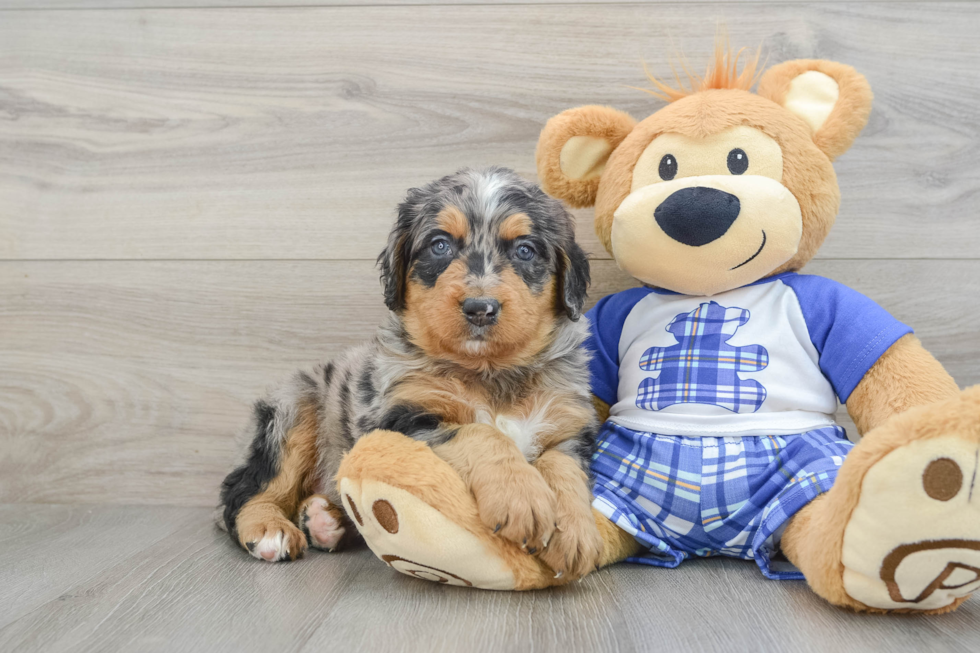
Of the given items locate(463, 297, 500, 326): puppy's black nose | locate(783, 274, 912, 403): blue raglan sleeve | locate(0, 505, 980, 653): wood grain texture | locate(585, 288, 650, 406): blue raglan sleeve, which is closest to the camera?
locate(0, 505, 980, 653): wood grain texture

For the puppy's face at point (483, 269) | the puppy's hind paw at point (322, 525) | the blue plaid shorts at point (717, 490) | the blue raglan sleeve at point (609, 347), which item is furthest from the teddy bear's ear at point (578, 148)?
the puppy's hind paw at point (322, 525)

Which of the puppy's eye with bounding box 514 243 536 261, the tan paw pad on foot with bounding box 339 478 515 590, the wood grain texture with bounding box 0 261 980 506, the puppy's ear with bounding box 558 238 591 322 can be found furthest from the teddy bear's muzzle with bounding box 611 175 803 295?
the wood grain texture with bounding box 0 261 980 506

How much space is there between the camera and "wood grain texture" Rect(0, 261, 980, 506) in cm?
254

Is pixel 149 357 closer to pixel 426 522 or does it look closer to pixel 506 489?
pixel 426 522

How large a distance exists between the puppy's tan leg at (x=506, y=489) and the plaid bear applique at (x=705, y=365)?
0.49 metres

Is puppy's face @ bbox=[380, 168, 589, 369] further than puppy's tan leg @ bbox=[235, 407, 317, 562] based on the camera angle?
No

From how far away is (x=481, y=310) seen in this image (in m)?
1.64

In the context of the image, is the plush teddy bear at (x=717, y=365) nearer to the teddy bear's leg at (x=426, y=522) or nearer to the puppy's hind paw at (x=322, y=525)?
the teddy bear's leg at (x=426, y=522)

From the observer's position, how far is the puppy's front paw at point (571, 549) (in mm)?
1558

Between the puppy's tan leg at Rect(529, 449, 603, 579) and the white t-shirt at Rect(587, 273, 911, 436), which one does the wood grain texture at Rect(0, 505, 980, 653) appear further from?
the white t-shirt at Rect(587, 273, 911, 436)

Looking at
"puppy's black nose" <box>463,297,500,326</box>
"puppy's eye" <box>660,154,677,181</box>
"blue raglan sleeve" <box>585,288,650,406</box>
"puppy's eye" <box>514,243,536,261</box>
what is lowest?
"blue raglan sleeve" <box>585,288,650,406</box>

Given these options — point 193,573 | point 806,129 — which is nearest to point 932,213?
point 806,129

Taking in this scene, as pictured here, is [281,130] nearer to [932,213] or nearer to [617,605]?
[617,605]

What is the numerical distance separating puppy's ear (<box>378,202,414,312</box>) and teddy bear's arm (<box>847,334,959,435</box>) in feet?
3.96
